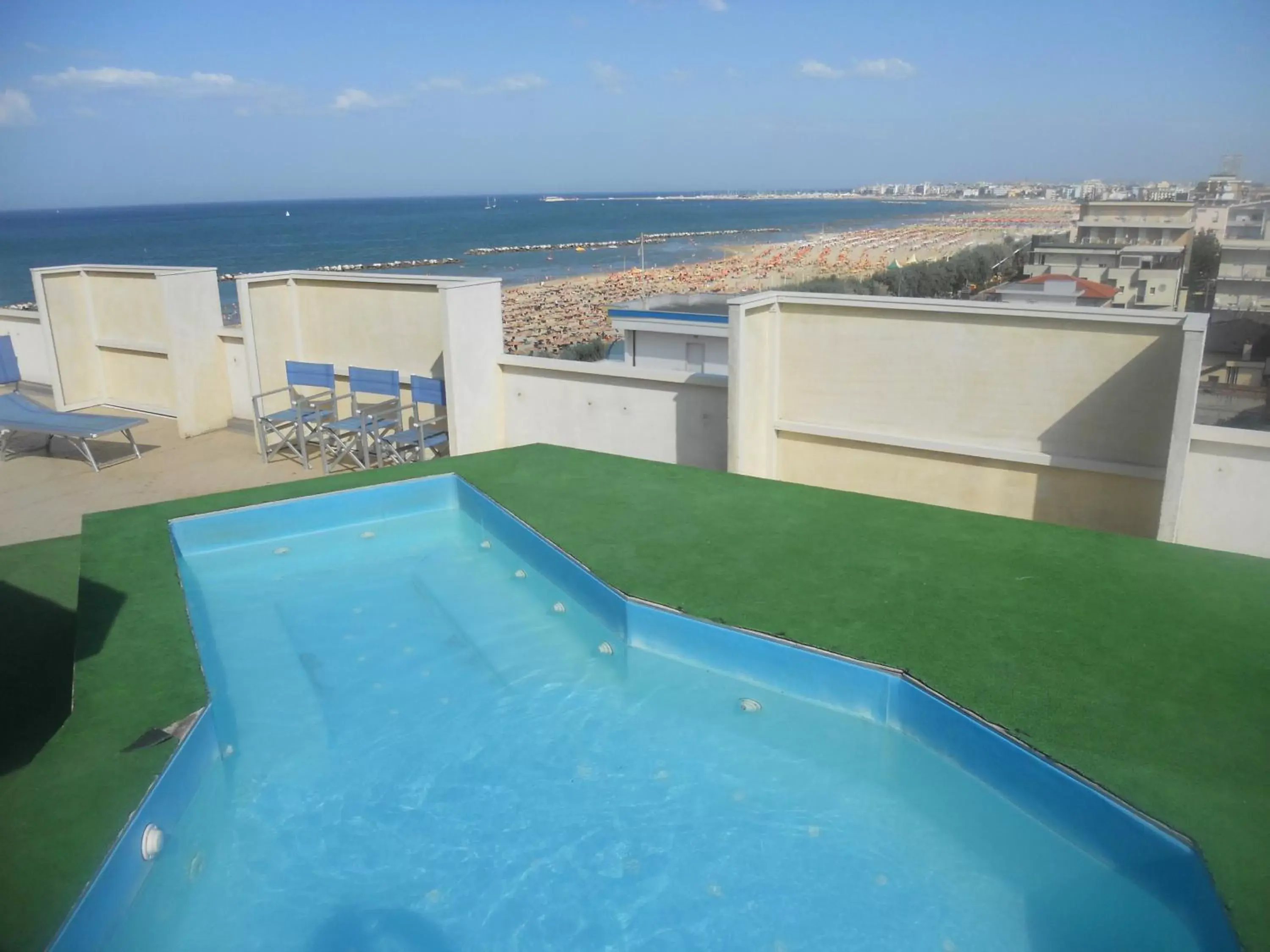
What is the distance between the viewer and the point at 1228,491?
19.2 ft

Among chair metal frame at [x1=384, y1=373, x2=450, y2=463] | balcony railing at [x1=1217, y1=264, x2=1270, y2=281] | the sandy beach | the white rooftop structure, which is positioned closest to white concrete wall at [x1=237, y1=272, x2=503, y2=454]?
chair metal frame at [x1=384, y1=373, x2=450, y2=463]

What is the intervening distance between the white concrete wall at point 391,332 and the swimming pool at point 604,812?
3.65 m

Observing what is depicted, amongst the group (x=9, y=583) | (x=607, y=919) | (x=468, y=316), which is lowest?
(x=607, y=919)

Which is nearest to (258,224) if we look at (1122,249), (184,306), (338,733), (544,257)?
(544,257)

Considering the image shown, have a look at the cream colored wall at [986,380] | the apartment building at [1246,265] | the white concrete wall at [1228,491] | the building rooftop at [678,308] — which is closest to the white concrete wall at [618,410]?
the cream colored wall at [986,380]

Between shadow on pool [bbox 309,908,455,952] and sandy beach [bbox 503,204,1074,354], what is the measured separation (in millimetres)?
9566

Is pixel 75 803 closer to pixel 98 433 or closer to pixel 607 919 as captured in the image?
pixel 607 919

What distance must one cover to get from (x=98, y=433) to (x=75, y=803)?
6642 millimetres

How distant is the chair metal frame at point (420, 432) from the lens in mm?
9078

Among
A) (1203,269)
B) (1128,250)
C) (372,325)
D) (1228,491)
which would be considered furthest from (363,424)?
(1128,250)

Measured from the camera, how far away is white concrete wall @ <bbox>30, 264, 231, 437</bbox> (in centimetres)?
1052

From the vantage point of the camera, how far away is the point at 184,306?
412 inches

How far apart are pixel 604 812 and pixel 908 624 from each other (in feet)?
6.37

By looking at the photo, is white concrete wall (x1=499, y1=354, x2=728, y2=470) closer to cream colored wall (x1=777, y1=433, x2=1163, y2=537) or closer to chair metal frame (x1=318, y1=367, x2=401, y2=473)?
cream colored wall (x1=777, y1=433, x2=1163, y2=537)
